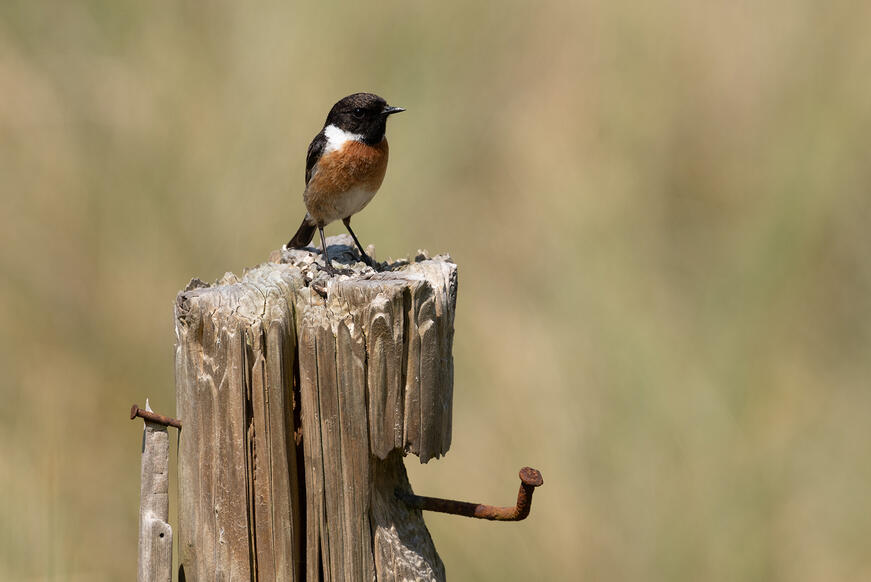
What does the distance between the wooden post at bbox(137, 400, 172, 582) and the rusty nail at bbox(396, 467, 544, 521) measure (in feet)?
1.68

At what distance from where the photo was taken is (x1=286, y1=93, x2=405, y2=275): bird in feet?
13.2

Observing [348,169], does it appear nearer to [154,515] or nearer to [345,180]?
[345,180]

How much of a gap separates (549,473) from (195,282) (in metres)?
2.20

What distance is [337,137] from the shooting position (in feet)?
13.5

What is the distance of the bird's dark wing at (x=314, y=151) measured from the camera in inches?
164

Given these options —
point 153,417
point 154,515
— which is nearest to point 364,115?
point 153,417

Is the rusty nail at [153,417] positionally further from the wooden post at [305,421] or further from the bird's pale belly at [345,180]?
the bird's pale belly at [345,180]

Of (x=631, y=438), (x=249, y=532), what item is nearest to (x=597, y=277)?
(x=631, y=438)

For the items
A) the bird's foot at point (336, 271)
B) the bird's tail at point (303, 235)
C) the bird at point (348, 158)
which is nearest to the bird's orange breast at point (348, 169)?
the bird at point (348, 158)

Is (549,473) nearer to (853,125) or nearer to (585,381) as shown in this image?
(585,381)

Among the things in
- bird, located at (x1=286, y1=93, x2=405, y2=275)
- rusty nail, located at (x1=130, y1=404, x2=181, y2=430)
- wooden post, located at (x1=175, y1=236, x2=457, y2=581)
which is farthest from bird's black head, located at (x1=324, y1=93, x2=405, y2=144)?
rusty nail, located at (x1=130, y1=404, x2=181, y2=430)

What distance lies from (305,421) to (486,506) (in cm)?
45

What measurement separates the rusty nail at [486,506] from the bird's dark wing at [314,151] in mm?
2418

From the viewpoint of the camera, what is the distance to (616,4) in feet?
15.7
